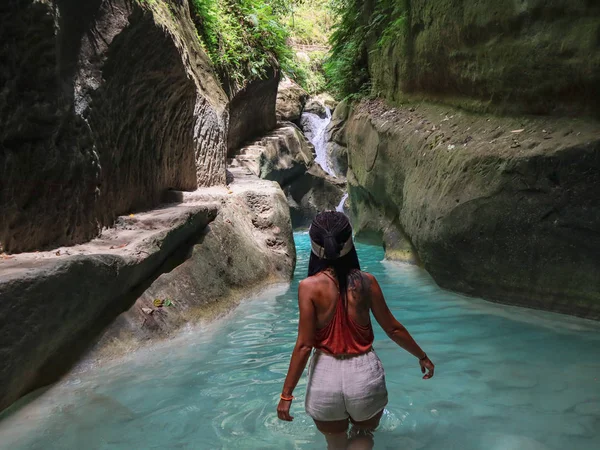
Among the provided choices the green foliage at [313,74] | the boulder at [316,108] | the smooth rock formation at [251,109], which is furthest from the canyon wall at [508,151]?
the green foliage at [313,74]

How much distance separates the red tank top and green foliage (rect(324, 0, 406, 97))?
863 cm

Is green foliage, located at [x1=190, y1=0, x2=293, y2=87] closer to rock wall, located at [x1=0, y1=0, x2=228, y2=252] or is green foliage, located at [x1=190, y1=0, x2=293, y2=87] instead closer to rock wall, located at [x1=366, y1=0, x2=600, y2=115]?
rock wall, located at [x1=0, y1=0, x2=228, y2=252]

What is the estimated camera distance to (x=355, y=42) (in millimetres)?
11609

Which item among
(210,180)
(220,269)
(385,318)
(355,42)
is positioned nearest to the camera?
→ (385,318)

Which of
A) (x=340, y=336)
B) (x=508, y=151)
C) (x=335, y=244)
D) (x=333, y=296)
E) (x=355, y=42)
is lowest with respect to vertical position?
(x=340, y=336)

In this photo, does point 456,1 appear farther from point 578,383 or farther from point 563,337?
point 578,383

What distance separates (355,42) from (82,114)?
8575 millimetres

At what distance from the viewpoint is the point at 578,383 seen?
3.34 metres

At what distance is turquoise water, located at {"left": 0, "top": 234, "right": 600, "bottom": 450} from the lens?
282cm

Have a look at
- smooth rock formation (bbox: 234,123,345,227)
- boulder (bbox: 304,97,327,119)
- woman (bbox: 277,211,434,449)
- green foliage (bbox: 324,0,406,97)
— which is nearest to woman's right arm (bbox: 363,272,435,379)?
woman (bbox: 277,211,434,449)

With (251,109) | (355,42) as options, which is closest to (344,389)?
(355,42)

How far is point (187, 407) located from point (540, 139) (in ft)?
14.7

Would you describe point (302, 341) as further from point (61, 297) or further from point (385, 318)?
point (61, 297)

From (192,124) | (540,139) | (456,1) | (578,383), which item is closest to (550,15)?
(540,139)
